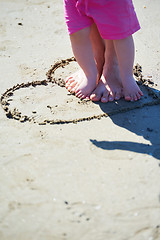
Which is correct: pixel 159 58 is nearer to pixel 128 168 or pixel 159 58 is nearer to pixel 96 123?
pixel 96 123

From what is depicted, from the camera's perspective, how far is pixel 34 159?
186 cm

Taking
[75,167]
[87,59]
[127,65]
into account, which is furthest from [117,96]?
[75,167]

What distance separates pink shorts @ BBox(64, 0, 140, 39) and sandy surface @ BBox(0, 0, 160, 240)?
1.61 feet

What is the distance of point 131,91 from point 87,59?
383 millimetres

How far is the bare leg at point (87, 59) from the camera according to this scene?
2.27m

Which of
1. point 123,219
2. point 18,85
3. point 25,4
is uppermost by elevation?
point 25,4

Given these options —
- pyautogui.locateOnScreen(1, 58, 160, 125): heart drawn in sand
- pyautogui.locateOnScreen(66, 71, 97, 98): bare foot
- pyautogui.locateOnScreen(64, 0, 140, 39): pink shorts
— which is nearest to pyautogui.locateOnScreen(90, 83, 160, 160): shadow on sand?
pyautogui.locateOnScreen(1, 58, 160, 125): heart drawn in sand

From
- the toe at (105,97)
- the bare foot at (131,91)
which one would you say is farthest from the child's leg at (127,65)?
the toe at (105,97)

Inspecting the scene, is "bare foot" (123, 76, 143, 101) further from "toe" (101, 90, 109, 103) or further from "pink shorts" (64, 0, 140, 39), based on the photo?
"pink shorts" (64, 0, 140, 39)

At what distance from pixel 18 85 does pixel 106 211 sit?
4.44 ft

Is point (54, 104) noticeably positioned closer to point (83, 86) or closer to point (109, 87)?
point (83, 86)

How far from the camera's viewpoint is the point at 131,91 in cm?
230

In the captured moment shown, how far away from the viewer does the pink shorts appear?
210cm

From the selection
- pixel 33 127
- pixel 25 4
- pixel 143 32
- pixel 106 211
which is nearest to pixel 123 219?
pixel 106 211
